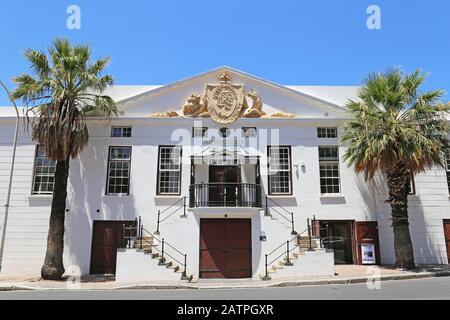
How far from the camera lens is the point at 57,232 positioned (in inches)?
624

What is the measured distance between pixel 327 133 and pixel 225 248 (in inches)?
299

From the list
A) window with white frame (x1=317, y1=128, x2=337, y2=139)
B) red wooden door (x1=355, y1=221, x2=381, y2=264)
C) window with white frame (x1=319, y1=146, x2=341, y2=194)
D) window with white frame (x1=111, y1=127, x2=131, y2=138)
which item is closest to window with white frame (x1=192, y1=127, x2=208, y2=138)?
window with white frame (x1=111, y1=127, x2=131, y2=138)

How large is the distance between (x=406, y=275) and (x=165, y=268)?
30.2 feet

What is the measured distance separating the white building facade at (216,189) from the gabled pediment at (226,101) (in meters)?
0.05

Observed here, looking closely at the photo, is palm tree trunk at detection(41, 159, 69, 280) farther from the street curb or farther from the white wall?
the white wall

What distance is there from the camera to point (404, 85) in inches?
662

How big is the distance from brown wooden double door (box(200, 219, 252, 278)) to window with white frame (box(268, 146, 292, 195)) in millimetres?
2319

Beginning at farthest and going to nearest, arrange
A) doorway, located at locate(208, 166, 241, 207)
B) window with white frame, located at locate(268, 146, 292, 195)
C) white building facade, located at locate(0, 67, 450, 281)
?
window with white frame, located at locate(268, 146, 292, 195) → doorway, located at locate(208, 166, 241, 207) → white building facade, located at locate(0, 67, 450, 281)

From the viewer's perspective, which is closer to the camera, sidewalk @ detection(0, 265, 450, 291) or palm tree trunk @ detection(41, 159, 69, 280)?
sidewalk @ detection(0, 265, 450, 291)

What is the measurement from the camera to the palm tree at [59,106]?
15.8m

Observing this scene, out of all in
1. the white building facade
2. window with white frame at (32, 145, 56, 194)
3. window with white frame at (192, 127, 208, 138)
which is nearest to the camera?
the white building facade

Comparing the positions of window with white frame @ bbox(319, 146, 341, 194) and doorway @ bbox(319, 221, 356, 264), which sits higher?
window with white frame @ bbox(319, 146, 341, 194)

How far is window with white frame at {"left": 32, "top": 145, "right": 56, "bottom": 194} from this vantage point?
18.4 meters

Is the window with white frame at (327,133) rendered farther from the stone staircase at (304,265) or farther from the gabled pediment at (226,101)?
the stone staircase at (304,265)
